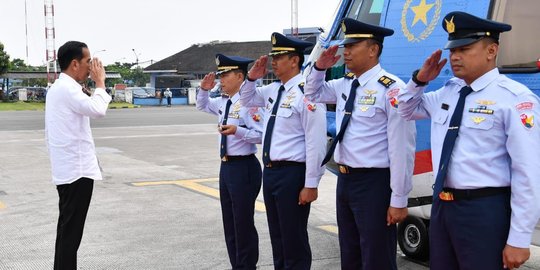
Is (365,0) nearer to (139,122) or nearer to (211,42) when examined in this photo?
(139,122)

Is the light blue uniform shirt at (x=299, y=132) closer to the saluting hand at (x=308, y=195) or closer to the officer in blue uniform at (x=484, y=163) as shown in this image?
the saluting hand at (x=308, y=195)

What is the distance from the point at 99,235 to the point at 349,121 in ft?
12.2

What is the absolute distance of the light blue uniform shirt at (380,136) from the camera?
351cm

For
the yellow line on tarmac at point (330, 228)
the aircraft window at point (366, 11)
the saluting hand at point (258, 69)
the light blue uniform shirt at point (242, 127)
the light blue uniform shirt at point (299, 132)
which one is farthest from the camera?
the yellow line on tarmac at point (330, 228)

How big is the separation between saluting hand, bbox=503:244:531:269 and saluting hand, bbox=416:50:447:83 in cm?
87

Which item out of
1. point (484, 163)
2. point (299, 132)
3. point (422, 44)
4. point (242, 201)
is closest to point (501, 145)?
point (484, 163)

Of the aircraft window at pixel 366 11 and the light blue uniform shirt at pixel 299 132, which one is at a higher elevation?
the aircraft window at pixel 366 11

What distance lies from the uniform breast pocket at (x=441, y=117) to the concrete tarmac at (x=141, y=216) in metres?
2.60

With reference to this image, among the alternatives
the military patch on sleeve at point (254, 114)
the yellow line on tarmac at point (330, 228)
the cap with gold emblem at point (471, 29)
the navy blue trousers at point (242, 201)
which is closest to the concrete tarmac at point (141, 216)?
the yellow line on tarmac at point (330, 228)

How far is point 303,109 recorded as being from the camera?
13.6 feet

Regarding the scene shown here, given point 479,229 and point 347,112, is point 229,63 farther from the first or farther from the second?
point 479,229

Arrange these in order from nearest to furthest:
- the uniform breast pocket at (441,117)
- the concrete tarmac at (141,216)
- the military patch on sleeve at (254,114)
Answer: the uniform breast pocket at (441,117)
the military patch on sleeve at (254,114)
the concrete tarmac at (141,216)

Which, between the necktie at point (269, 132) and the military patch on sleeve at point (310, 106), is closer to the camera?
the military patch on sleeve at point (310, 106)

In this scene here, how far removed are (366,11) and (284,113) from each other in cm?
163
